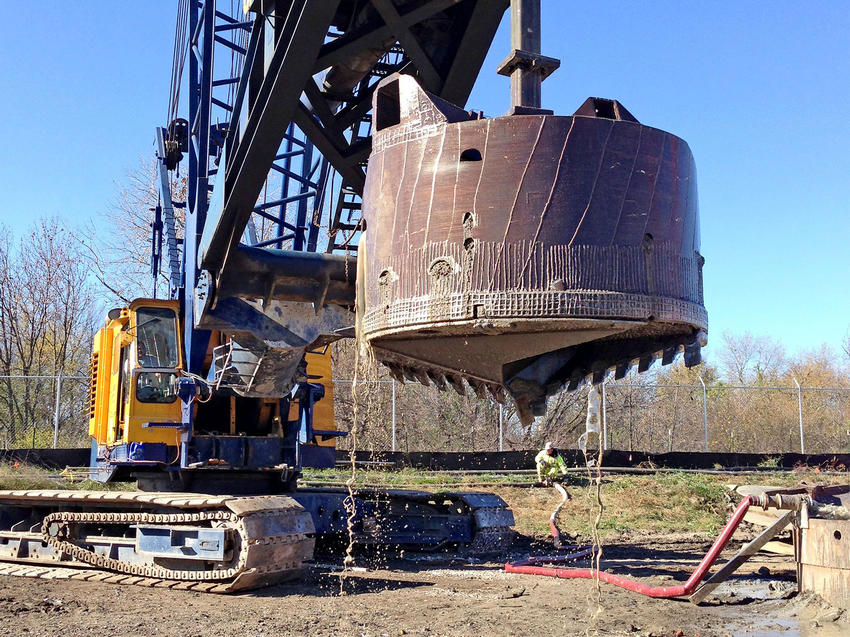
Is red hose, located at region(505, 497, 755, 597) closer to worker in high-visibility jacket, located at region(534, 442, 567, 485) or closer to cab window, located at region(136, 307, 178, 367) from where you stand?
cab window, located at region(136, 307, 178, 367)

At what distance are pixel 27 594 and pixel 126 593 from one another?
794 mm

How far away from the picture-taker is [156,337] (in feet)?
29.1

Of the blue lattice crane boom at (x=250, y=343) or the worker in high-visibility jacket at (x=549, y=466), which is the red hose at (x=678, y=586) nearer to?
the blue lattice crane boom at (x=250, y=343)

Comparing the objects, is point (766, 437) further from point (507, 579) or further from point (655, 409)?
point (507, 579)

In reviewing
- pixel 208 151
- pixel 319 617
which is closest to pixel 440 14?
pixel 208 151

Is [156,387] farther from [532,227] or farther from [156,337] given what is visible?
[532,227]

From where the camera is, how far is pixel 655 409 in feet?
79.9

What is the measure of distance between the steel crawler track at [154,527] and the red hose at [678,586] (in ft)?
6.99

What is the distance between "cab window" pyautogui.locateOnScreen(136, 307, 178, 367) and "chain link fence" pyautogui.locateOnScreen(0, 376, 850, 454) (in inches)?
483

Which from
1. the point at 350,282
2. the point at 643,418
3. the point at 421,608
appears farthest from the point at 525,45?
the point at 643,418

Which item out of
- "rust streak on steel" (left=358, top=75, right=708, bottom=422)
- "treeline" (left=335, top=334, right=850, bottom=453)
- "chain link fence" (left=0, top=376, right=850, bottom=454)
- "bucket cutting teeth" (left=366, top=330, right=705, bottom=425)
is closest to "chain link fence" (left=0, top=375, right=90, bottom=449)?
"chain link fence" (left=0, top=376, right=850, bottom=454)

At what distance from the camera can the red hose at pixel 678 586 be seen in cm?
639

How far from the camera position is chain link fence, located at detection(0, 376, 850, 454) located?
22.5 m

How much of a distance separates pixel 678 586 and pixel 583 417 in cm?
2043
